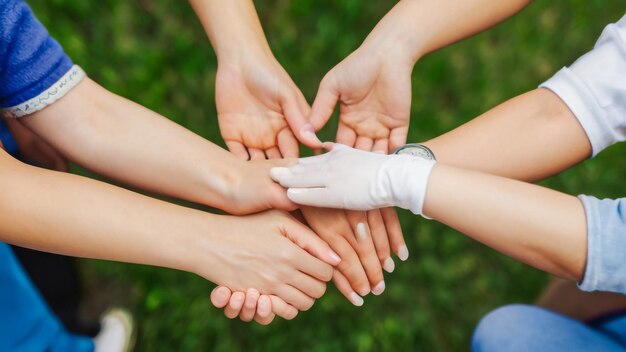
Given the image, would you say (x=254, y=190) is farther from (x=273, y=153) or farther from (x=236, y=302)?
(x=236, y=302)

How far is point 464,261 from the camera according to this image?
73.2 inches

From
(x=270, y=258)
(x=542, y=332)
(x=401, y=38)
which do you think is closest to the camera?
(x=542, y=332)

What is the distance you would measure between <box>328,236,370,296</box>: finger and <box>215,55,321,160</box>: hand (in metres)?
0.27

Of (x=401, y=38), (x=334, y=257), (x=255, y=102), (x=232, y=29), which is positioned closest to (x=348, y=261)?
(x=334, y=257)

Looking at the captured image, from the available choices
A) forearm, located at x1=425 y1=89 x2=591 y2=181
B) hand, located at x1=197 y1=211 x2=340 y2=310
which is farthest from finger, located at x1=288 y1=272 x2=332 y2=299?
forearm, located at x1=425 y1=89 x2=591 y2=181

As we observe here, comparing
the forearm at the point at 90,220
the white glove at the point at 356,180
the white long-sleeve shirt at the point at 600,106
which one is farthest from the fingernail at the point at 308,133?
the white long-sleeve shirt at the point at 600,106

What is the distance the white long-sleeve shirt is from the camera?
3.37 feet

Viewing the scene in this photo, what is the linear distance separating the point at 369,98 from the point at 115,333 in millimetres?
1051

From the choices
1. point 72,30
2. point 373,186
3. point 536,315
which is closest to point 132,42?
point 72,30

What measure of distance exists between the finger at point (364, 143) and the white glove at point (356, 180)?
0.55 ft

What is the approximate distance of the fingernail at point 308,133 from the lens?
55.5 inches

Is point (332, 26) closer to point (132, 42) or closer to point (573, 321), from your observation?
point (132, 42)

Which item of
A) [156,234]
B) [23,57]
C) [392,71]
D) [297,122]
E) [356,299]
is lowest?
[356,299]

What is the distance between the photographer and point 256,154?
1.47m
